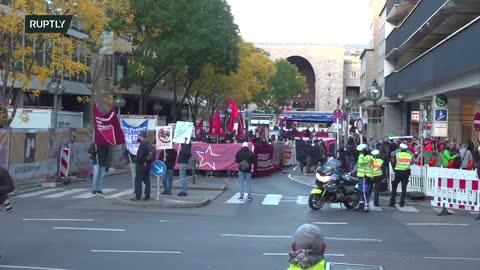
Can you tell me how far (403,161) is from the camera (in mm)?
18672

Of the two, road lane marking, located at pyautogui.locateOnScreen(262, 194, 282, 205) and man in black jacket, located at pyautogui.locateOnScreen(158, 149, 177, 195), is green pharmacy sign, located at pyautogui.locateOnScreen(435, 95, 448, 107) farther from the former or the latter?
man in black jacket, located at pyautogui.locateOnScreen(158, 149, 177, 195)

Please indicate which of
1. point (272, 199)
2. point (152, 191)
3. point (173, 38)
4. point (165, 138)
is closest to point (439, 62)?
point (272, 199)

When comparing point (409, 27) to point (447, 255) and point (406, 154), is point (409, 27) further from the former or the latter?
point (447, 255)

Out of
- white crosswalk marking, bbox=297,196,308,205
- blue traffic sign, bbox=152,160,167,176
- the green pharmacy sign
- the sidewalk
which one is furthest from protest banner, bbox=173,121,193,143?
the green pharmacy sign

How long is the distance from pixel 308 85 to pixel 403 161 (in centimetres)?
11570

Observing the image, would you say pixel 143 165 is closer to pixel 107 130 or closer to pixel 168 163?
pixel 168 163

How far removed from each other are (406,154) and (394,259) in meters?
8.41

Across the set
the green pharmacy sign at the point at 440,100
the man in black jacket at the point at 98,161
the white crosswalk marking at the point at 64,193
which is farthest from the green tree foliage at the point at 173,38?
the man in black jacket at the point at 98,161

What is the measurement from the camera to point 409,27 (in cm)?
4053

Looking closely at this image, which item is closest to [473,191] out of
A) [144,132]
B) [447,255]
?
[447,255]

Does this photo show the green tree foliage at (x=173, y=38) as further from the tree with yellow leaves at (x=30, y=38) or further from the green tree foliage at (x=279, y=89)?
the green tree foliage at (x=279, y=89)

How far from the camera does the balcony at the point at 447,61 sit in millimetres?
23344

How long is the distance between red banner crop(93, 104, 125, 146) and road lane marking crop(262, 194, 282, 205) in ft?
16.3

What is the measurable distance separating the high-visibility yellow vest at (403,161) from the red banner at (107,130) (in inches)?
335
